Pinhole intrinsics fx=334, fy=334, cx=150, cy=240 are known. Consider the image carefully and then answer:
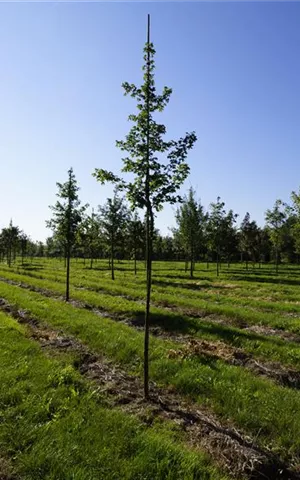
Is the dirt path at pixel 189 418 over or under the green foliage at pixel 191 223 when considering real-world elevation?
under

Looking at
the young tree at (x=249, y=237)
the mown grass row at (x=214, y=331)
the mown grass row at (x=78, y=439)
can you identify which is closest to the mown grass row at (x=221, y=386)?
the mown grass row at (x=78, y=439)

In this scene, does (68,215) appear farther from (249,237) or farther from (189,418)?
(249,237)

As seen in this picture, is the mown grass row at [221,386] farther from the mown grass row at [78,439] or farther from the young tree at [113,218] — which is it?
the young tree at [113,218]

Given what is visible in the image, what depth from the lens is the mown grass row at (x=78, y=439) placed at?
17.4ft

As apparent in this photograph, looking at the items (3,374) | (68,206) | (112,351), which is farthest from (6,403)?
(68,206)

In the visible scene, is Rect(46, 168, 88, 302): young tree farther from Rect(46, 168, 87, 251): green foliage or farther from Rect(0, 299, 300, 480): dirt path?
Rect(0, 299, 300, 480): dirt path

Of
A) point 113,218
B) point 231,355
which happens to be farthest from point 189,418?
point 113,218

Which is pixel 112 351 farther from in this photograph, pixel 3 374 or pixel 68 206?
pixel 68 206

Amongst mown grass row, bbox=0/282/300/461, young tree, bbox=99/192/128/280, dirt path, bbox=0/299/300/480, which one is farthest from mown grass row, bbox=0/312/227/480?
young tree, bbox=99/192/128/280

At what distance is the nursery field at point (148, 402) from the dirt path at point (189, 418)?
26 millimetres

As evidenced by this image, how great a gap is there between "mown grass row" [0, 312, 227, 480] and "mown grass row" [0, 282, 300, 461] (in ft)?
6.13

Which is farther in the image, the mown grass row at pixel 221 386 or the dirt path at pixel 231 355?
the dirt path at pixel 231 355

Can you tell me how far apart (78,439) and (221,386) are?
14.0 ft

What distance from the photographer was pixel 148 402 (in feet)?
26.6
